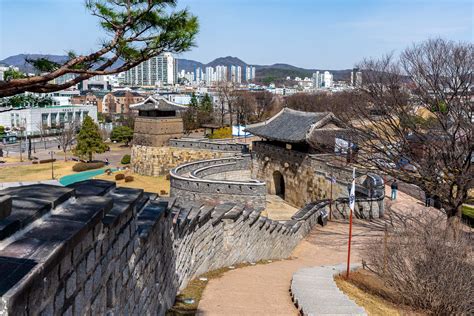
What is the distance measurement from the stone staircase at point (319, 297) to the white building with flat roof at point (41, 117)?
65.3 metres

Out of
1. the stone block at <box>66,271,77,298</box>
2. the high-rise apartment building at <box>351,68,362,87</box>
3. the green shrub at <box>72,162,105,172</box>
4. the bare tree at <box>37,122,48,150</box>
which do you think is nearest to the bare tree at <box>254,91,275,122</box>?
the green shrub at <box>72,162,105,172</box>

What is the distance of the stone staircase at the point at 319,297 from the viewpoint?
321 inches

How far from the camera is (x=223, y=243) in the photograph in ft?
39.0

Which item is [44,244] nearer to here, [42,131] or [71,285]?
[71,285]

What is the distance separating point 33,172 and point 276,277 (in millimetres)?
35166

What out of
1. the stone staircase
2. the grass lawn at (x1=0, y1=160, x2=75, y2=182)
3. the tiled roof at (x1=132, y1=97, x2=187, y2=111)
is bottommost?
the grass lawn at (x1=0, y1=160, x2=75, y2=182)

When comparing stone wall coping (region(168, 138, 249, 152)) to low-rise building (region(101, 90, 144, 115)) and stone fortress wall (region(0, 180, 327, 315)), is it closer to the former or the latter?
stone fortress wall (region(0, 180, 327, 315))

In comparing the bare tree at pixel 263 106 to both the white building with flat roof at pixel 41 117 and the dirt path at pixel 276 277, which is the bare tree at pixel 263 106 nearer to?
the white building with flat roof at pixel 41 117

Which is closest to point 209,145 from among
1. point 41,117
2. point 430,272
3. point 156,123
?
point 156,123

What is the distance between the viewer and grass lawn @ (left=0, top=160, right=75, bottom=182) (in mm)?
38219

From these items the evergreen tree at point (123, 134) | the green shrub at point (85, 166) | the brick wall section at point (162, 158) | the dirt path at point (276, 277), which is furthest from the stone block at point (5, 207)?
the evergreen tree at point (123, 134)

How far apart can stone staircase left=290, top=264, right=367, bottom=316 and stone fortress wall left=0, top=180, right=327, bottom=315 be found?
2317 mm

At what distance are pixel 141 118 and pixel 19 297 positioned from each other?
35.9 meters

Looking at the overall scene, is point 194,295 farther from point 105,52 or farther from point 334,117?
point 334,117
